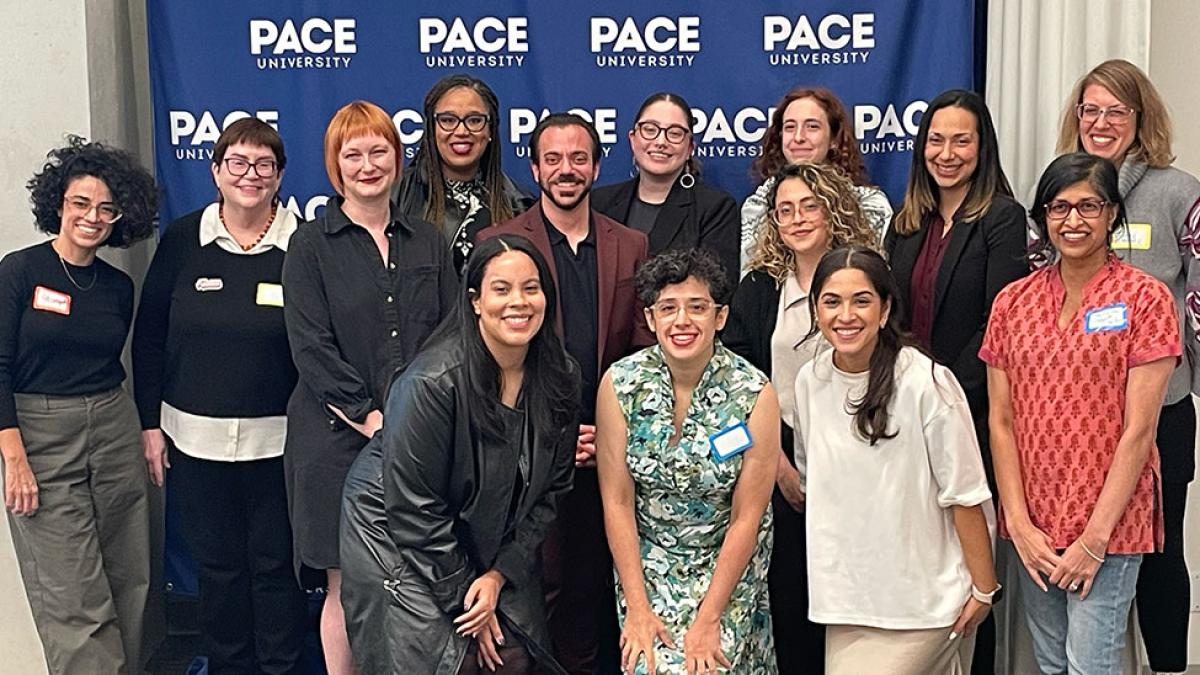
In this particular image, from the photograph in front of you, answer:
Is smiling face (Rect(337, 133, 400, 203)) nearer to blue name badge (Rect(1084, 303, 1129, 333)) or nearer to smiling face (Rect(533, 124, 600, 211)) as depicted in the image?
smiling face (Rect(533, 124, 600, 211))

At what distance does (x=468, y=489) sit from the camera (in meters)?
2.64

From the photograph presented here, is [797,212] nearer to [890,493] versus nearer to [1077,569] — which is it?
[890,493]

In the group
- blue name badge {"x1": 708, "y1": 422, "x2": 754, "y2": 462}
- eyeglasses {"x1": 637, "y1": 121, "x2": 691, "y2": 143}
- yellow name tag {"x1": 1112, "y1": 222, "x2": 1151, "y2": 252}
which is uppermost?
eyeglasses {"x1": 637, "y1": 121, "x2": 691, "y2": 143}

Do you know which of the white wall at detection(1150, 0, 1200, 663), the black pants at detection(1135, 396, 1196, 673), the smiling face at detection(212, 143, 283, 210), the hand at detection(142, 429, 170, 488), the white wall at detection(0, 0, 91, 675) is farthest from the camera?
the white wall at detection(1150, 0, 1200, 663)

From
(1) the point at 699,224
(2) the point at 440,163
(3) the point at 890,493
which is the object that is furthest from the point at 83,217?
(3) the point at 890,493

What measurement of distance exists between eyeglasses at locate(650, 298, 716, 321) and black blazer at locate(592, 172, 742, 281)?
599 mm

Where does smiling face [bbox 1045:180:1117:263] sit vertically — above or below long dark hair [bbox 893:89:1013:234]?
below

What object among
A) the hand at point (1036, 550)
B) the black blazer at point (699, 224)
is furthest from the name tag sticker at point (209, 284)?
the hand at point (1036, 550)

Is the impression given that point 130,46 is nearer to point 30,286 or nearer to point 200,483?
point 30,286

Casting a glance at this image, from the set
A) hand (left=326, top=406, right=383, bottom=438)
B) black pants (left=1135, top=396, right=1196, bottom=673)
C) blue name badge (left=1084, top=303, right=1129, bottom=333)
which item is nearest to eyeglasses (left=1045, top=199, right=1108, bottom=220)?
blue name badge (left=1084, top=303, right=1129, bottom=333)

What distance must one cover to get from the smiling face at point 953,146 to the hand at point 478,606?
1.51m

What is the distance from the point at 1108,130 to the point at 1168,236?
0.30 metres

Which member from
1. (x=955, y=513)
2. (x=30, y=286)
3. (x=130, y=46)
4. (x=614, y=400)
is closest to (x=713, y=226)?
(x=614, y=400)

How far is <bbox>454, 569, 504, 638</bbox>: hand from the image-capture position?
2.60m
